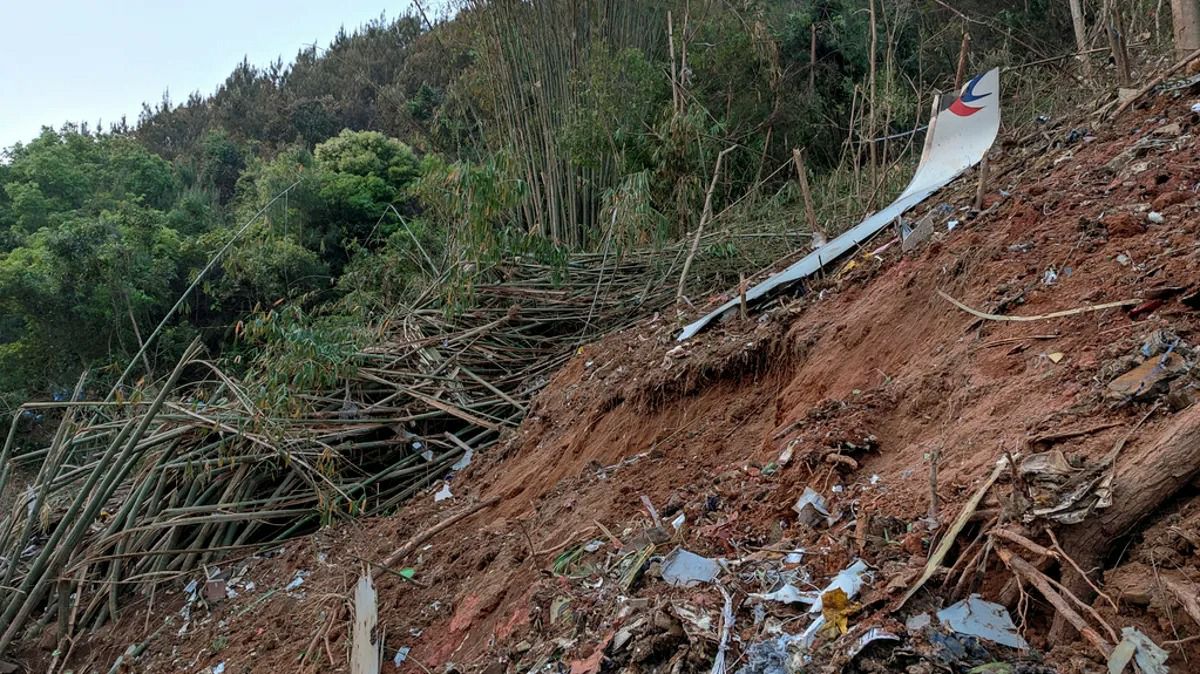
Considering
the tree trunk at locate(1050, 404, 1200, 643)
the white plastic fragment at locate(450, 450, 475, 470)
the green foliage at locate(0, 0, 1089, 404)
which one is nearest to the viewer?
the tree trunk at locate(1050, 404, 1200, 643)

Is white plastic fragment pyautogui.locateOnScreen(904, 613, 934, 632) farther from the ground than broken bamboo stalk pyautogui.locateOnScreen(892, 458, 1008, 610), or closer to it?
closer to it

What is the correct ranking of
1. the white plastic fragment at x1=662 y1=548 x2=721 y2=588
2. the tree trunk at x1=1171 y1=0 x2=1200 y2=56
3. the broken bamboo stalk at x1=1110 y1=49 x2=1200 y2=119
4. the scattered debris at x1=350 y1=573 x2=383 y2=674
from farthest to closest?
the tree trunk at x1=1171 y1=0 x2=1200 y2=56 → the broken bamboo stalk at x1=1110 y1=49 x2=1200 y2=119 → the scattered debris at x1=350 y1=573 x2=383 y2=674 → the white plastic fragment at x1=662 y1=548 x2=721 y2=588

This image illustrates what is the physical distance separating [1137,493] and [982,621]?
1.07 feet

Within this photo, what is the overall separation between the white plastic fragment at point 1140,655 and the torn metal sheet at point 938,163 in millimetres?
2218

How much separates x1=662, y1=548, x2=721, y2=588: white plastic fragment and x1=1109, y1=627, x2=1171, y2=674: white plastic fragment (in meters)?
0.75

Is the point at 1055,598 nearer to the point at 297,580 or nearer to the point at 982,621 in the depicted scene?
the point at 982,621

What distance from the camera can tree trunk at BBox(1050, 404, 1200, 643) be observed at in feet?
→ 4.22

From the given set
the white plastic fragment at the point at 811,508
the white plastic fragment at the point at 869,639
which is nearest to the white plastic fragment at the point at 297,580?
the white plastic fragment at the point at 811,508

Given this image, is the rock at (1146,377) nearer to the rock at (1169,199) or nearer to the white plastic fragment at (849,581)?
the white plastic fragment at (849,581)

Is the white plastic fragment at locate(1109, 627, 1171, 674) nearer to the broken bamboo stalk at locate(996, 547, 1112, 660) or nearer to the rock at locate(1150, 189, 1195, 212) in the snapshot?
the broken bamboo stalk at locate(996, 547, 1112, 660)

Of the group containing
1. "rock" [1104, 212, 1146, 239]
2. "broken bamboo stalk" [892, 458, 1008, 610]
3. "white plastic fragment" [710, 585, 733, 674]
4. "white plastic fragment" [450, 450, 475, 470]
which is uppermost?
"rock" [1104, 212, 1146, 239]

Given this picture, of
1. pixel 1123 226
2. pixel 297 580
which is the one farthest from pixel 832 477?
pixel 297 580

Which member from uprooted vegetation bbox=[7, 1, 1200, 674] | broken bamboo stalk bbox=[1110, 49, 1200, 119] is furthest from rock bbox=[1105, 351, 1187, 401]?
broken bamboo stalk bbox=[1110, 49, 1200, 119]

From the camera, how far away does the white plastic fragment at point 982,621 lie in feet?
4.23
